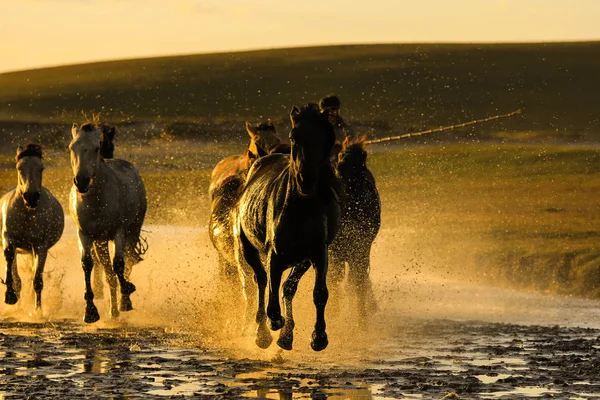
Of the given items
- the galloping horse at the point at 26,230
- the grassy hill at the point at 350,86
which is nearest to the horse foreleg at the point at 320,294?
the galloping horse at the point at 26,230

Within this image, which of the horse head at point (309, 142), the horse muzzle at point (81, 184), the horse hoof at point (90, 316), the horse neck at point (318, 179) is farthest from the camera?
the horse hoof at point (90, 316)

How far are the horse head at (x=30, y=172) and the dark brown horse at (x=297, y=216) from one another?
18.6 ft

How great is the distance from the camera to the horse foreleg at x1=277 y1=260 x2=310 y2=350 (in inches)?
526

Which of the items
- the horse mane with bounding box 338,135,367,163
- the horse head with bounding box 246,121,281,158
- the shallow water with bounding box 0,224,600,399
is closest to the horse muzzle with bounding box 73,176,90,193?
the shallow water with bounding box 0,224,600,399

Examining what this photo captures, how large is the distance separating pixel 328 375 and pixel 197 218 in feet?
74.5

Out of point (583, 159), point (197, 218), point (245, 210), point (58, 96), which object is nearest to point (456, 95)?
point (58, 96)

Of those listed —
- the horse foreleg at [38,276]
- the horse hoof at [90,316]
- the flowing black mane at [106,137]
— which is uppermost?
the flowing black mane at [106,137]

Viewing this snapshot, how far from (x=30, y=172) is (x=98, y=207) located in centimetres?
141

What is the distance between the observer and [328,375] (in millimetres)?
12664

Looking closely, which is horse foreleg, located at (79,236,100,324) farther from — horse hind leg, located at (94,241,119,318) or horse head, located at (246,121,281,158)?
horse head, located at (246,121,281,158)

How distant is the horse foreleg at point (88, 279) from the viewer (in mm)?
17609

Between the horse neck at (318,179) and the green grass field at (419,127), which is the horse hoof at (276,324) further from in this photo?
the green grass field at (419,127)

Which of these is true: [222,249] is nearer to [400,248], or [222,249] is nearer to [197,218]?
[400,248]

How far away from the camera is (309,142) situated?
12352 millimetres
